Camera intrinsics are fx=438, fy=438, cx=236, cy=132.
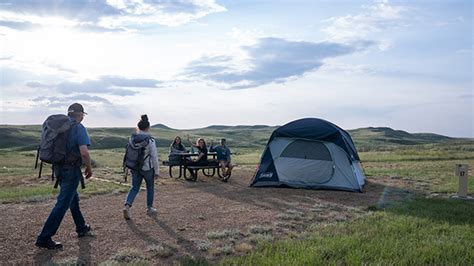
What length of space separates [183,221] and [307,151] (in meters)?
7.18

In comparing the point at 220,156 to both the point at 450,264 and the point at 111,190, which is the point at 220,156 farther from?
the point at 450,264

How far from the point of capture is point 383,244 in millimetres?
6953

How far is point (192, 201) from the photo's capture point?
1177 cm

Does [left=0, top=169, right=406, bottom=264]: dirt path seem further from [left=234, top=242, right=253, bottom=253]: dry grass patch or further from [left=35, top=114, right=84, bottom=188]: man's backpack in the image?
[left=35, top=114, right=84, bottom=188]: man's backpack

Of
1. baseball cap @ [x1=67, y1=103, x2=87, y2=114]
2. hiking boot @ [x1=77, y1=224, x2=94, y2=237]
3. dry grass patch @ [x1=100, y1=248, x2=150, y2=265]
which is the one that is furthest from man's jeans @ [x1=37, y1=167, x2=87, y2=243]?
dry grass patch @ [x1=100, y1=248, x2=150, y2=265]

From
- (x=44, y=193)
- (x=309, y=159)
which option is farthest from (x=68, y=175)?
(x=309, y=159)

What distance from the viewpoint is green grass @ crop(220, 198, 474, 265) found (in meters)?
6.18

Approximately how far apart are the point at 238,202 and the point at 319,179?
4325 mm

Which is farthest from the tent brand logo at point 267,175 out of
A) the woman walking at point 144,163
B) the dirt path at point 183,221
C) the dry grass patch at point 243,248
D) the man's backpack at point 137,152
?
the dry grass patch at point 243,248

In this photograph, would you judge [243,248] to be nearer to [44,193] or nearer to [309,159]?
[44,193]

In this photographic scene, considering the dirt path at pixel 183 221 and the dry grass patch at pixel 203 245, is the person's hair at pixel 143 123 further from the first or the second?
the dry grass patch at pixel 203 245

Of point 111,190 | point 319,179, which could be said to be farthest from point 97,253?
point 319,179

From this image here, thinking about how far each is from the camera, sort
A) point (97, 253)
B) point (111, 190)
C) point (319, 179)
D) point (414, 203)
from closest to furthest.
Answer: point (97, 253), point (414, 203), point (111, 190), point (319, 179)

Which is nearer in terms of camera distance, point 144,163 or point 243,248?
point 243,248
